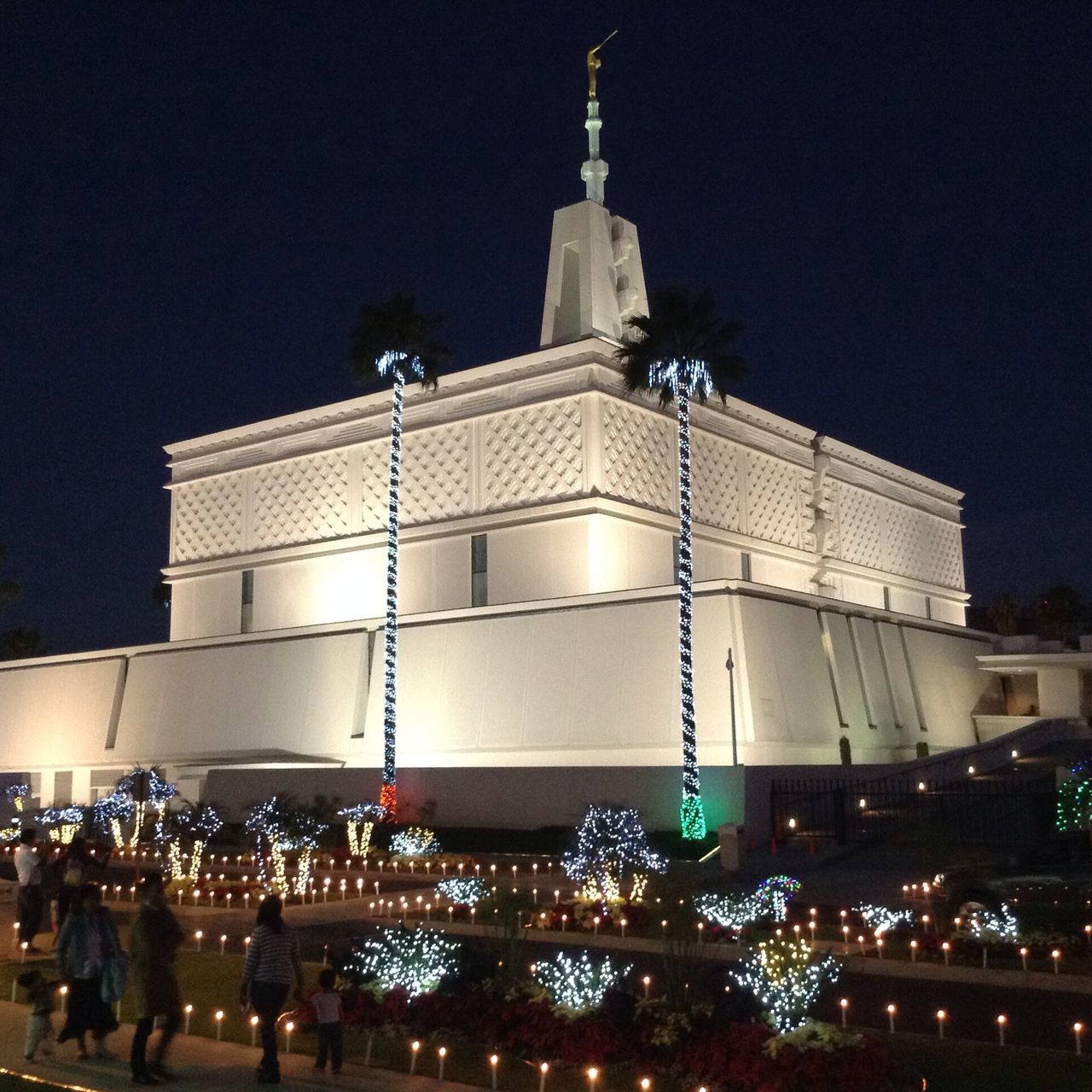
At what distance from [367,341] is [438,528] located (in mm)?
7878

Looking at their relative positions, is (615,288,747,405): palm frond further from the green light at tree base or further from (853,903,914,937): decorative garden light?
(853,903,914,937): decorative garden light

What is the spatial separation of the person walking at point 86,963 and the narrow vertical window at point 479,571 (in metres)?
31.6

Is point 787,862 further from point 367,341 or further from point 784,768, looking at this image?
point 367,341

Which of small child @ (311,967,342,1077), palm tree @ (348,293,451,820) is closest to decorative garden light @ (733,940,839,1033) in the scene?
small child @ (311,967,342,1077)

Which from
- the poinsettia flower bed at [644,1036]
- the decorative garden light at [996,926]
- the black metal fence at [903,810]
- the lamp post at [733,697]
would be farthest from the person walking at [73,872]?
A: the lamp post at [733,697]

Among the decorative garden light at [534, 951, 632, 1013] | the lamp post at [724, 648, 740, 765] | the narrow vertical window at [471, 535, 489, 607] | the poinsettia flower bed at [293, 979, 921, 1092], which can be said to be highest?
the narrow vertical window at [471, 535, 489, 607]

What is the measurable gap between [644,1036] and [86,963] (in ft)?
15.2

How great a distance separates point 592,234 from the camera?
4553 cm

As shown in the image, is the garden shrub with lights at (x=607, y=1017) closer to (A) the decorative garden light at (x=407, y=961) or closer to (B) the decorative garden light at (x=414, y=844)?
(A) the decorative garden light at (x=407, y=961)

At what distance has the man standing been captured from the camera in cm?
1662

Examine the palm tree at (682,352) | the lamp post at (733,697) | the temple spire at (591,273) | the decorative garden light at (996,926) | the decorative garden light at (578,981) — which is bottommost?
the decorative garden light at (578,981)

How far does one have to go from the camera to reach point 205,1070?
10430 millimetres

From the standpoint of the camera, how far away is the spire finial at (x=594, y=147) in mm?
47312

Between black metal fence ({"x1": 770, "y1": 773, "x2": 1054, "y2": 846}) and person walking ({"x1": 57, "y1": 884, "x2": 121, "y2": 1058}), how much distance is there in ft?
59.6
